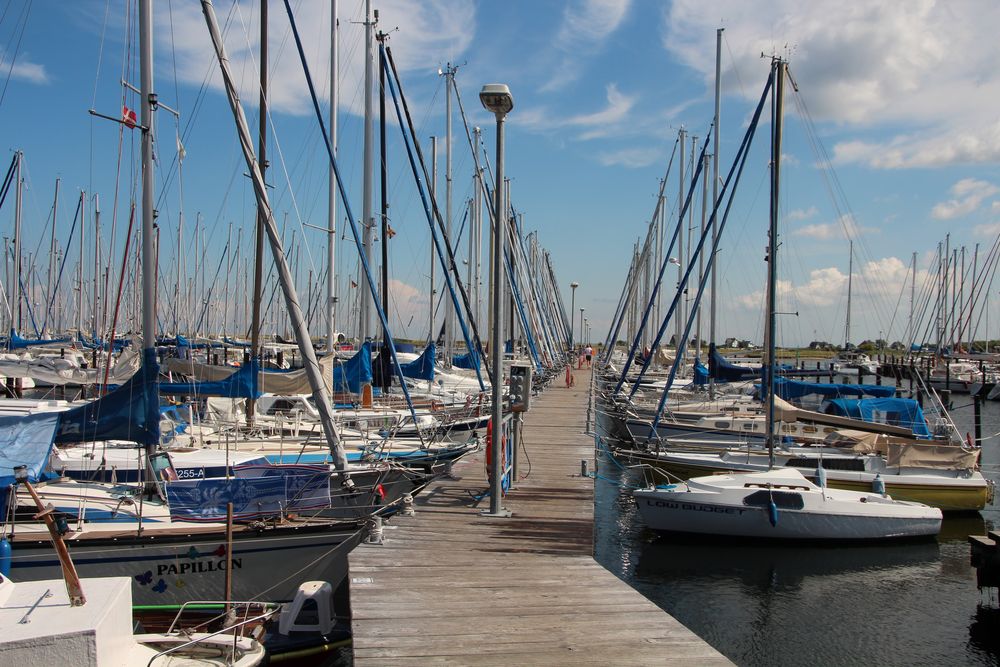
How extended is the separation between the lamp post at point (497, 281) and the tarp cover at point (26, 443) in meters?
6.65

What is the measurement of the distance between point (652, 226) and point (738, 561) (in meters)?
38.7

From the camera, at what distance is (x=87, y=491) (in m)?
12.8

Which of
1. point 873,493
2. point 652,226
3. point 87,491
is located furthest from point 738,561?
point 652,226

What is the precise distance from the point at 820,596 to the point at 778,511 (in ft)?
7.57

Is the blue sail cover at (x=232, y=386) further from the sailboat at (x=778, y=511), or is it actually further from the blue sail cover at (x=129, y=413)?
the sailboat at (x=778, y=511)

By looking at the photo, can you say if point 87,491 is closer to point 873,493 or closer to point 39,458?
point 39,458

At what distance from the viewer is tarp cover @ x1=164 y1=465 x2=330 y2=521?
11.3m

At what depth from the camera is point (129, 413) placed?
1222 centimetres

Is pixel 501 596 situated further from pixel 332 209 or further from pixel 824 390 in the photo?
pixel 824 390

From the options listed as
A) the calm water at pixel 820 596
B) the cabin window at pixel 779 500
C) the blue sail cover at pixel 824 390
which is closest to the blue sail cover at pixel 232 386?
the calm water at pixel 820 596

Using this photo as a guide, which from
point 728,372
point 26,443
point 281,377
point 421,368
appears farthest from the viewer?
point 728,372

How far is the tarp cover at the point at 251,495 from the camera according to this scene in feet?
37.1

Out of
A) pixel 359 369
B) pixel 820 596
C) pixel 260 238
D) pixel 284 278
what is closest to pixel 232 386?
pixel 260 238

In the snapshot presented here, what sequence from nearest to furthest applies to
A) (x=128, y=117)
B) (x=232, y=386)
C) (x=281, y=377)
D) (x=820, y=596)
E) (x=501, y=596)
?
(x=501, y=596) < (x=128, y=117) < (x=820, y=596) < (x=232, y=386) < (x=281, y=377)
